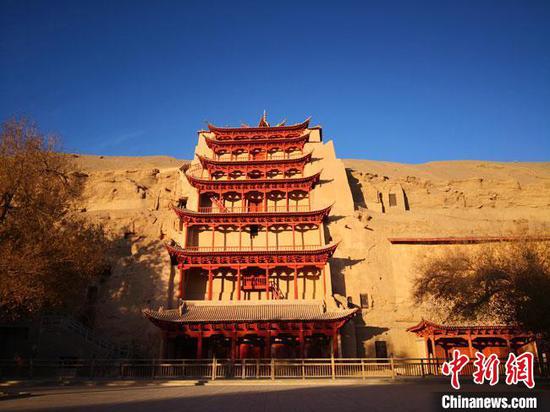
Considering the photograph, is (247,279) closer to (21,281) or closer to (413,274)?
(413,274)

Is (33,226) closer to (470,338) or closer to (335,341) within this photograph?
(335,341)

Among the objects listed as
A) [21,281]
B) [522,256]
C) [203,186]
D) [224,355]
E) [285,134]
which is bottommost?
[224,355]

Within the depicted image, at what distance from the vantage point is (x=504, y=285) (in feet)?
59.0

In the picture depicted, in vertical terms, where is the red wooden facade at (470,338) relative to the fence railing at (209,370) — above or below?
above

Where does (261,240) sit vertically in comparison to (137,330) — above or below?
above

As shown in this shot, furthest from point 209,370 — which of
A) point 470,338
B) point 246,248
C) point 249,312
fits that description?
point 470,338

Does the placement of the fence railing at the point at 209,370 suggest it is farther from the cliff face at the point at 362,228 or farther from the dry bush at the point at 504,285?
the cliff face at the point at 362,228

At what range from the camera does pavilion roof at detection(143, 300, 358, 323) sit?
23609mm

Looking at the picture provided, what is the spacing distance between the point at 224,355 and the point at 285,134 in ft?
68.2

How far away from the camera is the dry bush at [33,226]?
16519 millimetres

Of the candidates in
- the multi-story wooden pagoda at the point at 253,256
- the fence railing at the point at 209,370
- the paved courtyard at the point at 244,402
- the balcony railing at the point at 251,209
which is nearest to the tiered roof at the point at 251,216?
the multi-story wooden pagoda at the point at 253,256

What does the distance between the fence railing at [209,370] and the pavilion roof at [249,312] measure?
3.28 m

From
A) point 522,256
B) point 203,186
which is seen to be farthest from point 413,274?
point 203,186

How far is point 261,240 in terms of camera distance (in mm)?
31328
